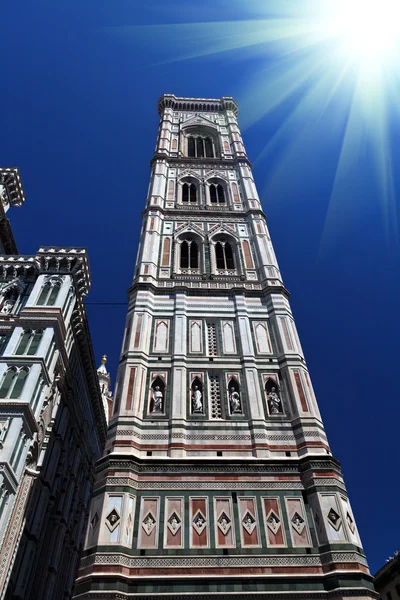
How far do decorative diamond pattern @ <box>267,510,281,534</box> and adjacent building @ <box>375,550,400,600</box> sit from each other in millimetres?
19848

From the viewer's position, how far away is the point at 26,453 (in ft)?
42.4

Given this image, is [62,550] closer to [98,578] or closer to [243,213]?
[98,578]

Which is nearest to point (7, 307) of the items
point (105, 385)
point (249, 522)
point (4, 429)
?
point (4, 429)

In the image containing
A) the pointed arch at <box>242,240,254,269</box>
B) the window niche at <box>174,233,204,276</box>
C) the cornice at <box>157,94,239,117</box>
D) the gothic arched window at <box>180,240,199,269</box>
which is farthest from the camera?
the cornice at <box>157,94,239,117</box>

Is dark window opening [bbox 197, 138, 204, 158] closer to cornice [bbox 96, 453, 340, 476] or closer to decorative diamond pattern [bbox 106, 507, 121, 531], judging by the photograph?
cornice [bbox 96, 453, 340, 476]

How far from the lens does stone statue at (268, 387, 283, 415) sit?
1316 centimetres

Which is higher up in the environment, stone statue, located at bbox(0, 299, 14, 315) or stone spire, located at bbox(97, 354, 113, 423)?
stone spire, located at bbox(97, 354, 113, 423)

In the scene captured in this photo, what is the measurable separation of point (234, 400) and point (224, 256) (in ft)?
26.3

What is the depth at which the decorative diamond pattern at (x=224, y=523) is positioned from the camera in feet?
33.5

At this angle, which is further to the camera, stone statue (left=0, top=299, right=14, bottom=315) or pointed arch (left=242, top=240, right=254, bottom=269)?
pointed arch (left=242, top=240, right=254, bottom=269)

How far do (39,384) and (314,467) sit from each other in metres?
8.53

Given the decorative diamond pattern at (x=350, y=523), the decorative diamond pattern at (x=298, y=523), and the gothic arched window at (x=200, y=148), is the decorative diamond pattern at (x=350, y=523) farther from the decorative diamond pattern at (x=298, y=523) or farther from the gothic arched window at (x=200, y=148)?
the gothic arched window at (x=200, y=148)

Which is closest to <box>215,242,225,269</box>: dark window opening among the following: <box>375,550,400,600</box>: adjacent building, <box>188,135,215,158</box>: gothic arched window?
<box>188,135,215,158</box>: gothic arched window

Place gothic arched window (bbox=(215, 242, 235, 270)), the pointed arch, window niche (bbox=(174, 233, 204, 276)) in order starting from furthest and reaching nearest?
gothic arched window (bbox=(215, 242, 235, 270)), the pointed arch, window niche (bbox=(174, 233, 204, 276))
